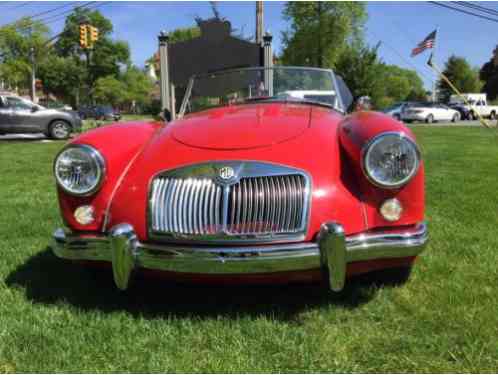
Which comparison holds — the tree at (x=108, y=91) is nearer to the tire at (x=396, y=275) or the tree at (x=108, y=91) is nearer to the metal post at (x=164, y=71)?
the metal post at (x=164, y=71)

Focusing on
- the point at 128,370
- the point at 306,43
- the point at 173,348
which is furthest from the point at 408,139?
the point at 306,43

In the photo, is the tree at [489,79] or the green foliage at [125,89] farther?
the tree at [489,79]

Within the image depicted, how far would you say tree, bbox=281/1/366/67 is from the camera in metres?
35.7

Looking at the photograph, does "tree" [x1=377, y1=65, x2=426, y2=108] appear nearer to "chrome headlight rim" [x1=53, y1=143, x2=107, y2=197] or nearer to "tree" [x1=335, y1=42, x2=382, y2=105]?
"tree" [x1=335, y1=42, x2=382, y2=105]

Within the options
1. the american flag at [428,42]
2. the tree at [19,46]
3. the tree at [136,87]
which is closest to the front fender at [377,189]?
the american flag at [428,42]

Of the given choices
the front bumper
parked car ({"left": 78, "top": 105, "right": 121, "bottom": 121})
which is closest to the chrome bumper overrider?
the front bumper

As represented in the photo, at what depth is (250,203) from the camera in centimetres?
215

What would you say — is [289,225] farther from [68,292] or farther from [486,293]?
[68,292]

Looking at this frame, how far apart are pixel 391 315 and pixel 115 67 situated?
197 ft

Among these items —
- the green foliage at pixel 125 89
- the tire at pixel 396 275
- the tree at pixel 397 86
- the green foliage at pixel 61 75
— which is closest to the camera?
the tire at pixel 396 275

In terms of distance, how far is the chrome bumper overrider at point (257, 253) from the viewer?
2.05 m

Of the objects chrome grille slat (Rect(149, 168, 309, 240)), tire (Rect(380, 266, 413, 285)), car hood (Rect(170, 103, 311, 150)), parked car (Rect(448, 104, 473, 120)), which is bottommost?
tire (Rect(380, 266, 413, 285))

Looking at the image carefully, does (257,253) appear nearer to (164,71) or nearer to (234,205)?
(234,205)

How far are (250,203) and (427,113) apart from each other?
83.3 ft
